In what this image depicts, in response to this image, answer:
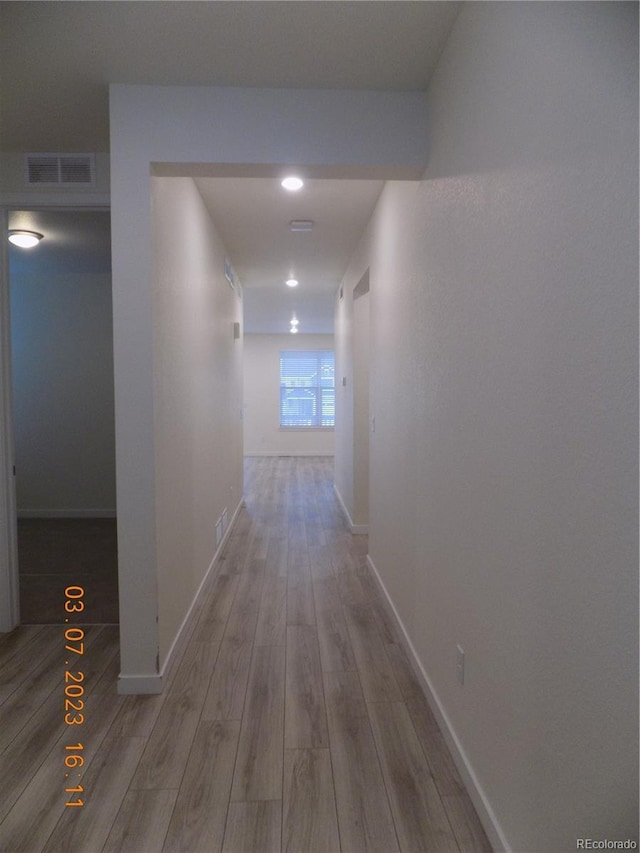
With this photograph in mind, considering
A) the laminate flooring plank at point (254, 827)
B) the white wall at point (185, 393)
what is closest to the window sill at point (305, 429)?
the white wall at point (185, 393)

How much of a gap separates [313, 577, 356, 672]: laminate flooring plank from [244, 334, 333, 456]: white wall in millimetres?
7464

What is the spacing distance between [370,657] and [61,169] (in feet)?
10.1

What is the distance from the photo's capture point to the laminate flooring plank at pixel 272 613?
9.57 ft

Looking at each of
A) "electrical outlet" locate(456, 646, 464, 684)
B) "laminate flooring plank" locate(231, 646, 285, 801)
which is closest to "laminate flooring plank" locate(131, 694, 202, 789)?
"laminate flooring plank" locate(231, 646, 285, 801)

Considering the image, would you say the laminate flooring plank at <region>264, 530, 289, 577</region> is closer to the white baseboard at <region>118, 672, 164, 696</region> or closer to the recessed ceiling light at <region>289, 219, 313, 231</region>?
the white baseboard at <region>118, 672, 164, 696</region>

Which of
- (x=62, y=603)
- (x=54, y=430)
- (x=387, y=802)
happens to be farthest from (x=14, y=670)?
(x=54, y=430)

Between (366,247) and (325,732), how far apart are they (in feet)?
10.8

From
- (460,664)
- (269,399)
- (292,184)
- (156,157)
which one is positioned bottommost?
(460,664)

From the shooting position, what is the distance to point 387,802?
5.61 feet

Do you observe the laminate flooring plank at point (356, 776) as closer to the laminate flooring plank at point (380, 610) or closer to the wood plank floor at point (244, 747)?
the wood plank floor at point (244, 747)

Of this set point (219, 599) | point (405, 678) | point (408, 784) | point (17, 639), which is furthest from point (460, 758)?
point (17, 639)

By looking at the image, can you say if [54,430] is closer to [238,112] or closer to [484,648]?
[238,112]

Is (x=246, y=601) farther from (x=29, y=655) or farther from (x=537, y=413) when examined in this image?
(x=537, y=413)

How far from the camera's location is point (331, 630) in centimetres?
301
